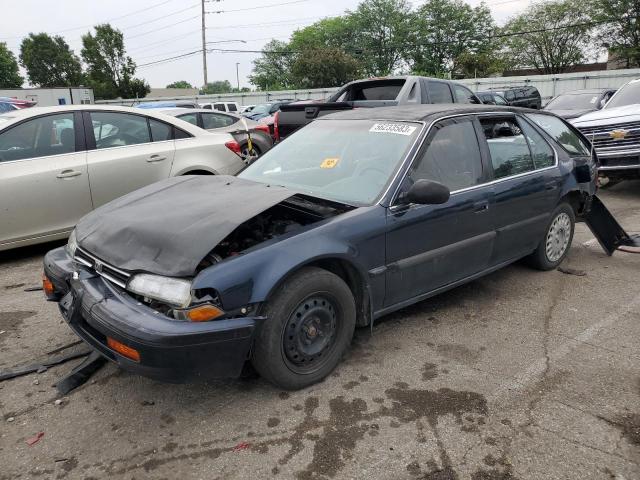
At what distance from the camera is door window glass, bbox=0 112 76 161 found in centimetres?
493

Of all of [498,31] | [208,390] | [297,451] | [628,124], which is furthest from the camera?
[498,31]

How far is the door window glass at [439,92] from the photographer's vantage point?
7.91 meters

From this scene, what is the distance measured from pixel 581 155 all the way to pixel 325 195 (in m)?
3.12

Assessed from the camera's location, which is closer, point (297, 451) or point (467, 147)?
point (297, 451)

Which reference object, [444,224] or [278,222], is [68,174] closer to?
[278,222]

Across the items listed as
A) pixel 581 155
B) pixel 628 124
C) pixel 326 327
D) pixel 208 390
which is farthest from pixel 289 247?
pixel 628 124

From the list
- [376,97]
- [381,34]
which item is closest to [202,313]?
[376,97]

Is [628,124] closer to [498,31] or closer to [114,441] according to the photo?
[114,441]

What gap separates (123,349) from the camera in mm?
2430

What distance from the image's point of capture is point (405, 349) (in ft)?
11.1

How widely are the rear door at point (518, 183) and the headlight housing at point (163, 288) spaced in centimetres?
247

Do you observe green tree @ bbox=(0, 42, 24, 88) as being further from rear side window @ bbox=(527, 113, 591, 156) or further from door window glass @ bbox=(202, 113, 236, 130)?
rear side window @ bbox=(527, 113, 591, 156)

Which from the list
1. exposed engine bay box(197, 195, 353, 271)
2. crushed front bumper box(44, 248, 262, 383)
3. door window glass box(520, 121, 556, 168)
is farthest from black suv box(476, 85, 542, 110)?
crushed front bumper box(44, 248, 262, 383)

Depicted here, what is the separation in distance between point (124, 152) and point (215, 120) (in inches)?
187
